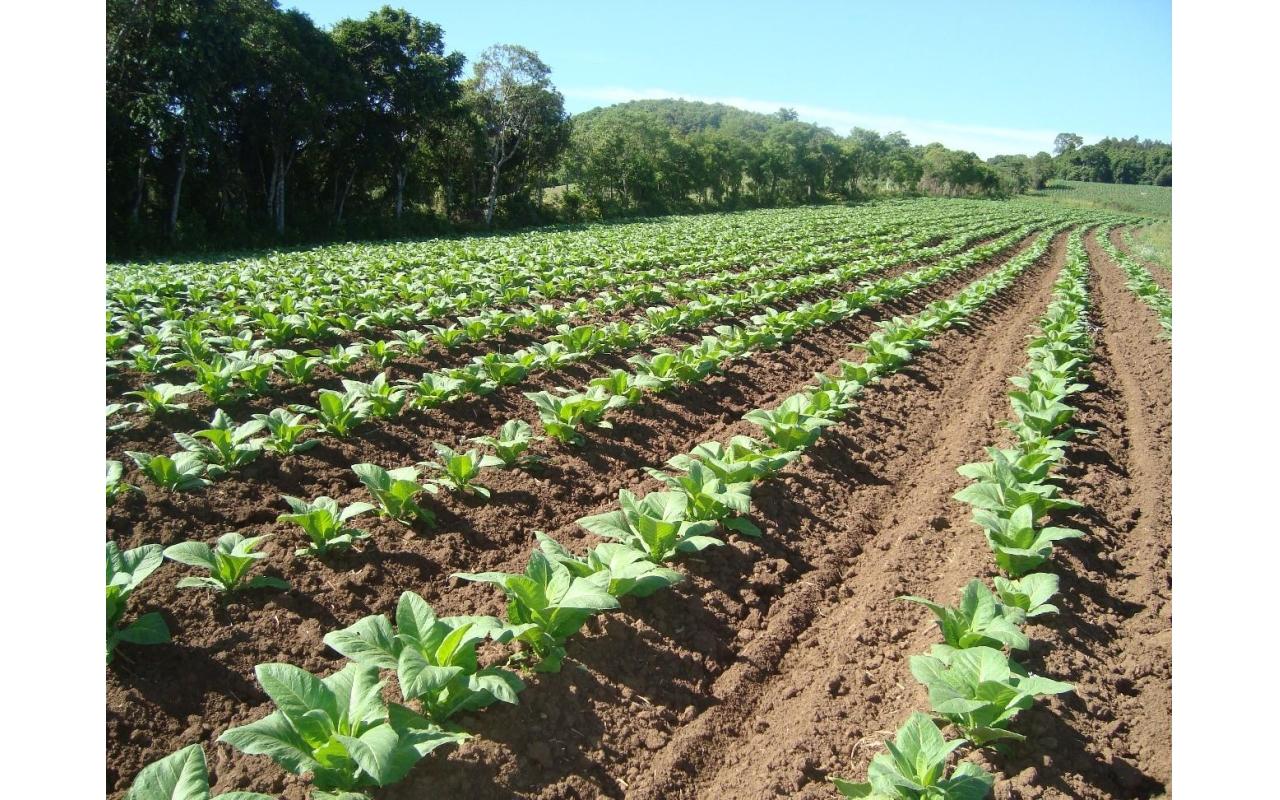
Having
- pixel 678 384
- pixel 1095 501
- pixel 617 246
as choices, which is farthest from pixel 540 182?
pixel 1095 501

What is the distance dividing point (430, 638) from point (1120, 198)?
90.5 meters

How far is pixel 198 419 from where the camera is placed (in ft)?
20.1

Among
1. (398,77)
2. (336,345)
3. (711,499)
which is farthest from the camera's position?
(398,77)

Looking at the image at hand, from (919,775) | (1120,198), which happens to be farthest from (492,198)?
(1120,198)

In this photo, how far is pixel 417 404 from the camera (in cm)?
632

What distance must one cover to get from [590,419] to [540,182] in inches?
1526

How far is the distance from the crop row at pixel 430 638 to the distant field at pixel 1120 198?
77.7 meters

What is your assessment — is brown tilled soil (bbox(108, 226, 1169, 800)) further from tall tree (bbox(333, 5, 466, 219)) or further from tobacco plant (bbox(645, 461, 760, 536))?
tall tree (bbox(333, 5, 466, 219))

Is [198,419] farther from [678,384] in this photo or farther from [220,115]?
[220,115]

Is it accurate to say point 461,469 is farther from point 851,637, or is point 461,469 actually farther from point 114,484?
point 851,637

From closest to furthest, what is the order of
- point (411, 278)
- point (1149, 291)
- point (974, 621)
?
point (974, 621), point (411, 278), point (1149, 291)

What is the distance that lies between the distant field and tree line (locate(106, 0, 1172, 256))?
151 ft

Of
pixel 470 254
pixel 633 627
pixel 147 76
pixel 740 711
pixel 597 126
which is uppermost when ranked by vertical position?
pixel 597 126

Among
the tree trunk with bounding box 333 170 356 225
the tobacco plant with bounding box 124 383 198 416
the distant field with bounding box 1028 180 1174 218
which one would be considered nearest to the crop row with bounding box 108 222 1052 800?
the tobacco plant with bounding box 124 383 198 416
